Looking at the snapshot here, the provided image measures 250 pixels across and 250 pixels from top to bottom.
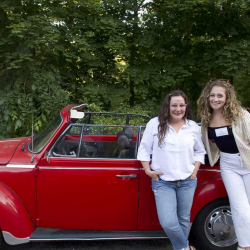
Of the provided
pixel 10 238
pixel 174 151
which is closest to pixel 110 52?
pixel 174 151

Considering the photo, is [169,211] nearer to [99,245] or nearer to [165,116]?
[165,116]

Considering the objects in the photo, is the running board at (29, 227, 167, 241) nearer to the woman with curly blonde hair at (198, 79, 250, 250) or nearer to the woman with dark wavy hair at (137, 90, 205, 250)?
the woman with dark wavy hair at (137, 90, 205, 250)

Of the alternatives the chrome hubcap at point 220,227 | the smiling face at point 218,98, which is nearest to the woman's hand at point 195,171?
the smiling face at point 218,98

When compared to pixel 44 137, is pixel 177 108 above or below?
above

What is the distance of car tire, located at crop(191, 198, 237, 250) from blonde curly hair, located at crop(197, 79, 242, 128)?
994 mm

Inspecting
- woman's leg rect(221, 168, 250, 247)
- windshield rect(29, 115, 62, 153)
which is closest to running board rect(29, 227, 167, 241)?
woman's leg rect(221, 168, 250, 247)

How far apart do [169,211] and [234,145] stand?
90cm

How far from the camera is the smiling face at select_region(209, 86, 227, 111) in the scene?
2.53 metres

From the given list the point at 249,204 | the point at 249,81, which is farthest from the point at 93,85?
the point at 249,204

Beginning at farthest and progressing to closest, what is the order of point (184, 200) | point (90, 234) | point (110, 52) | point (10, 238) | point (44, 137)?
1. point (110, 52)
2. point (44, 137)
3. point (90, 234)
4. point (10, 238)
5. point (184, 200)

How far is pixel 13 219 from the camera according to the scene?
265cm

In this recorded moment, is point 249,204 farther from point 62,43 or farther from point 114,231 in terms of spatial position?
point 62,43

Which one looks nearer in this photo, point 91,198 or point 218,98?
point 218,98

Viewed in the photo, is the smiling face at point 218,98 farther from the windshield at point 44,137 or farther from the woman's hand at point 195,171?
the windshield at point 44,137
